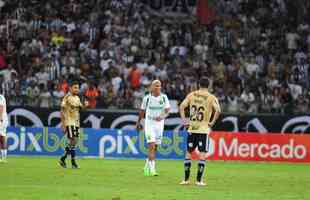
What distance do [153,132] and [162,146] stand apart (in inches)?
383

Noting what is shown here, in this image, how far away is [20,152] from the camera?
3259cm

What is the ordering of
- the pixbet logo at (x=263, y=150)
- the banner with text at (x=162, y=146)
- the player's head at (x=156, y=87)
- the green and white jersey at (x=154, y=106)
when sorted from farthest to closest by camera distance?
the pixbet logo at (x=263, y=150) < the banner with text at (x=162, y=146) < the green and white jersey at (x=154, y=106) < the player's head at (x=156, y=87)

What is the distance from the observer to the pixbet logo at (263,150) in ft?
109

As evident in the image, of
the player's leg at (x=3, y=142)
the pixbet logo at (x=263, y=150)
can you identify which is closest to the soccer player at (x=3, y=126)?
the player's leg at (x=3, y=142)

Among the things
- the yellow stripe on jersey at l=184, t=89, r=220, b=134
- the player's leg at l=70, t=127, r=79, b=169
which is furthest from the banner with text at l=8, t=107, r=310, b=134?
the yellow stripe on jersey at l=184, t=89, r=220, b=134

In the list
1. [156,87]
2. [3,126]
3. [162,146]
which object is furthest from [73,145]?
[162,146]

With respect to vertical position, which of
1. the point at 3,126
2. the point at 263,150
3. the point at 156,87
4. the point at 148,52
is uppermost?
the point at 148,52

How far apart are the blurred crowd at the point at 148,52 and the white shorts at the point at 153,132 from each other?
10.9 meters

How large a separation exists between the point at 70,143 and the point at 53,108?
9216 mm

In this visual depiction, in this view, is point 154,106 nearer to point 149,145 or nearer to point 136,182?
point 149,145

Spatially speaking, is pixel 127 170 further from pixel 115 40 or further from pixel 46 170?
pixel 115 40

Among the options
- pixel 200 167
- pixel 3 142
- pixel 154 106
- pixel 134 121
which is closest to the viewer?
pixel 200 167

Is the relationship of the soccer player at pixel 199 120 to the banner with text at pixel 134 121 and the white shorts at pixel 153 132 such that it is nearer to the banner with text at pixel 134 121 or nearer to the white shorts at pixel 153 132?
the white shorts at pixel 153 132

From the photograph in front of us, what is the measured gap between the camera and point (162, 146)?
33.4m
